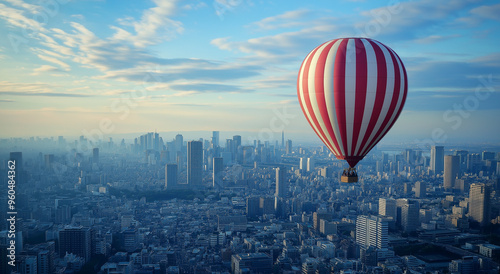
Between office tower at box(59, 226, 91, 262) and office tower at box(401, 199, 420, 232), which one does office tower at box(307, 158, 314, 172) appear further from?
office tower at box(59, 226, 91, 262)

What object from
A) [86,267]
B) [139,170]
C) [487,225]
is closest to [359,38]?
[86,267]

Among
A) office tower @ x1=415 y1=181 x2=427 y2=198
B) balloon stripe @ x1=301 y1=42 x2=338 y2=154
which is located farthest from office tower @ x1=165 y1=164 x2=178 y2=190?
balloon stripe @ x1=301 y1=42 x2=338 y2=154

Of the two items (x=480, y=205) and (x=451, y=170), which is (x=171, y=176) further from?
(x=480, y=205)

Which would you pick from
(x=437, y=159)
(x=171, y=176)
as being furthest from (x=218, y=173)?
(x=437, y=159)

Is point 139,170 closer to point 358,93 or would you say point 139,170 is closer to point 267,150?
point 267,150

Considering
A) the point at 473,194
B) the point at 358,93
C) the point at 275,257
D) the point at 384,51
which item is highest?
the point at 384,51
